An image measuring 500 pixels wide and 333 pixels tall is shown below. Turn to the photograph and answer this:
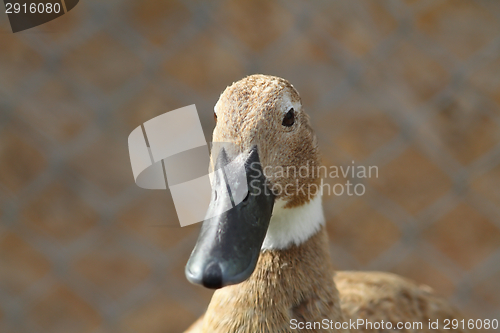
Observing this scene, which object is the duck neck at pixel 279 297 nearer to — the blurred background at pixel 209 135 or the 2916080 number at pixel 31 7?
the blurred background at pixel 209 135

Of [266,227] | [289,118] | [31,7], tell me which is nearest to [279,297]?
[266,227]

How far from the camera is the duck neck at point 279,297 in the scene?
520mm

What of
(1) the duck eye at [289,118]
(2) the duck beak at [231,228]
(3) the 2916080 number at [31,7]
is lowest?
(2) the duck beak at [231,228]

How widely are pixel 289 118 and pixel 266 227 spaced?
135 mm

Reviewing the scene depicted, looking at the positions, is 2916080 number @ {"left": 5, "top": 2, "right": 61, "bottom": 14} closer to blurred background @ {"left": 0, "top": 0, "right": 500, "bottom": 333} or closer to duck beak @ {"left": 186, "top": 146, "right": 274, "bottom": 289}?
blurred background @ {"left": 0, "top": 0, "right": 500, "bottom": 333}

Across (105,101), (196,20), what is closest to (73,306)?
(105,101)

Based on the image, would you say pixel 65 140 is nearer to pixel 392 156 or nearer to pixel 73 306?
pixel 73 306

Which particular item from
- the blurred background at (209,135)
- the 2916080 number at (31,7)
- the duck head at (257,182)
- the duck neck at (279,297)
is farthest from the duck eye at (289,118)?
the 2916080 number at (31,7)

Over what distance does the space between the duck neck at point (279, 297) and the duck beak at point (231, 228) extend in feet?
0.33

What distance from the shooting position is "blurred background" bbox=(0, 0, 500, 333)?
1046 millimetres

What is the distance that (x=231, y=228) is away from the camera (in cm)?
43

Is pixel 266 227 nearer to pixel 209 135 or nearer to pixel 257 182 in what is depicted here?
pixel 257 182

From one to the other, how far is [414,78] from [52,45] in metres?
0.92

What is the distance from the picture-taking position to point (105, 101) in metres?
1.07
